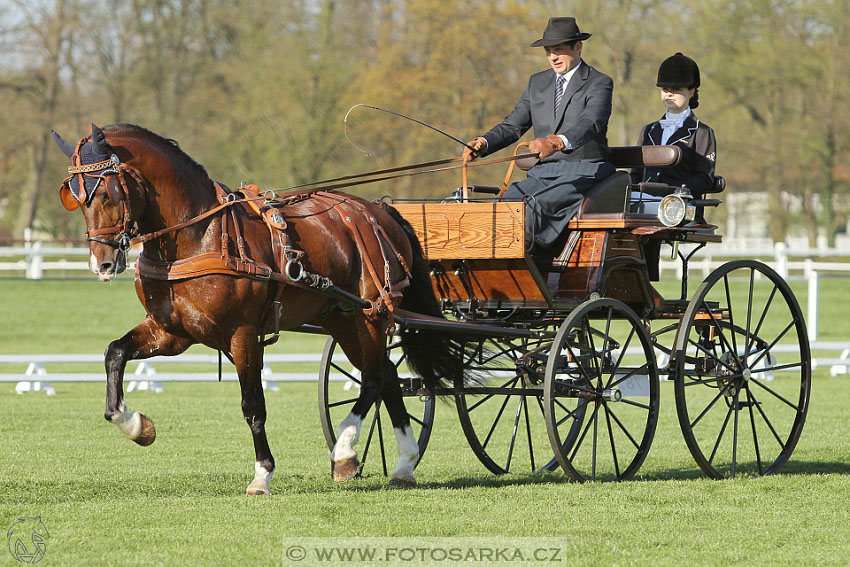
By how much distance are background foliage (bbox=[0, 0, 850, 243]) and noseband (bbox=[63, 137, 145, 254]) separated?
82.5ft

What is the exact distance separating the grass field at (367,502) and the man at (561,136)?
1588mm

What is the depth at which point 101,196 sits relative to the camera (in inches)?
227

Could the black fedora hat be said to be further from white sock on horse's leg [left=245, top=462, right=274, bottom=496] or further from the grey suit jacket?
white sock on horse's leg [left=245, top=462, right=274, bottom=496]

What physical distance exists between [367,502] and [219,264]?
1399mm

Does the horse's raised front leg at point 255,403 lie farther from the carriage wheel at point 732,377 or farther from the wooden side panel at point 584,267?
the carriage wheel at point 732,377

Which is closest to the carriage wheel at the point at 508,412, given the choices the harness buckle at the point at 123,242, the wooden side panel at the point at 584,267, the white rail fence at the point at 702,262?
the wooden side panel at the point at 584,267

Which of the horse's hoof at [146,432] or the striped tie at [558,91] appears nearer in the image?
the horse's hoof at [146,432]

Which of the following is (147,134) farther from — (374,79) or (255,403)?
(374,79)

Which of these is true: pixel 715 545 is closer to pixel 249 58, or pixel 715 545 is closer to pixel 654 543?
pixel 654 543

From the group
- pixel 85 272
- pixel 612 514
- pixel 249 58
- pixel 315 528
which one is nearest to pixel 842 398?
pixel 612 514

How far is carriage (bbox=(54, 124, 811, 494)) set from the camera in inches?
236

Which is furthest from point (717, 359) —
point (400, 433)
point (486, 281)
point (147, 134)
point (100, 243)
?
point (100, 243)

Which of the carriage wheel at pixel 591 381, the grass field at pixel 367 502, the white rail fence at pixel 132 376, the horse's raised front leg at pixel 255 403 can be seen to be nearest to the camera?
the grass field at pixel 367 502

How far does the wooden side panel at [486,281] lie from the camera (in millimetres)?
7172
